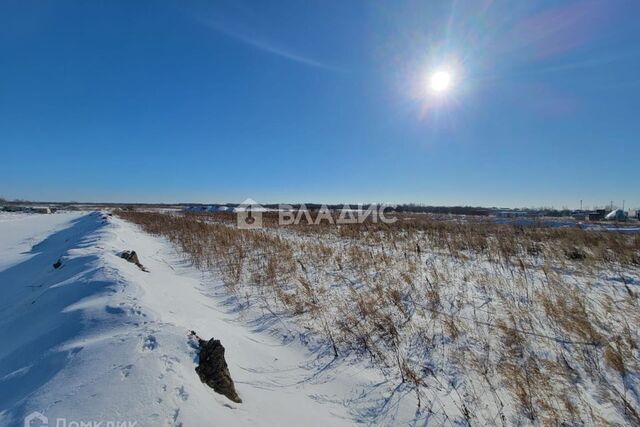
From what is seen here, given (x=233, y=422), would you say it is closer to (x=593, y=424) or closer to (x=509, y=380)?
(x=509, y=380)

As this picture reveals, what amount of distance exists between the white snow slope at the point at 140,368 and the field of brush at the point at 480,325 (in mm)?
546

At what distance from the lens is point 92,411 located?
5.05 feet

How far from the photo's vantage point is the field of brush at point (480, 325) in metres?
2.39

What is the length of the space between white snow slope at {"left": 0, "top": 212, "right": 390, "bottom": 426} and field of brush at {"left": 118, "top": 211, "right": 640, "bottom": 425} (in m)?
0.55

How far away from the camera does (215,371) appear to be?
89.4 inches

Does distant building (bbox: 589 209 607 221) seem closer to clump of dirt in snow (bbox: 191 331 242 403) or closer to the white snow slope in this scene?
the white snow slope

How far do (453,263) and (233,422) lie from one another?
644 cm

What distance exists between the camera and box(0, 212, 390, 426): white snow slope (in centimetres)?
165

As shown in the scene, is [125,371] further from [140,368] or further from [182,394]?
[182,394]

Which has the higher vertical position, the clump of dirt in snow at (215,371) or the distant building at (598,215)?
the distant building at (598,215)

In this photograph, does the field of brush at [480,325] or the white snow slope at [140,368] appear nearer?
the white snow slope at [140,368]

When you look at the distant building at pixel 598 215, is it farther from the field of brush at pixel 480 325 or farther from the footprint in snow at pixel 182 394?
the footprint in snow at pixel 182 394

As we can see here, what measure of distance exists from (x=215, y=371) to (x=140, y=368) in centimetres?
56

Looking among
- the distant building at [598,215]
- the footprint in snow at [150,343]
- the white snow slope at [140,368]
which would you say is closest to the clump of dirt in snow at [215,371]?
the white snow slope at [140,368]
